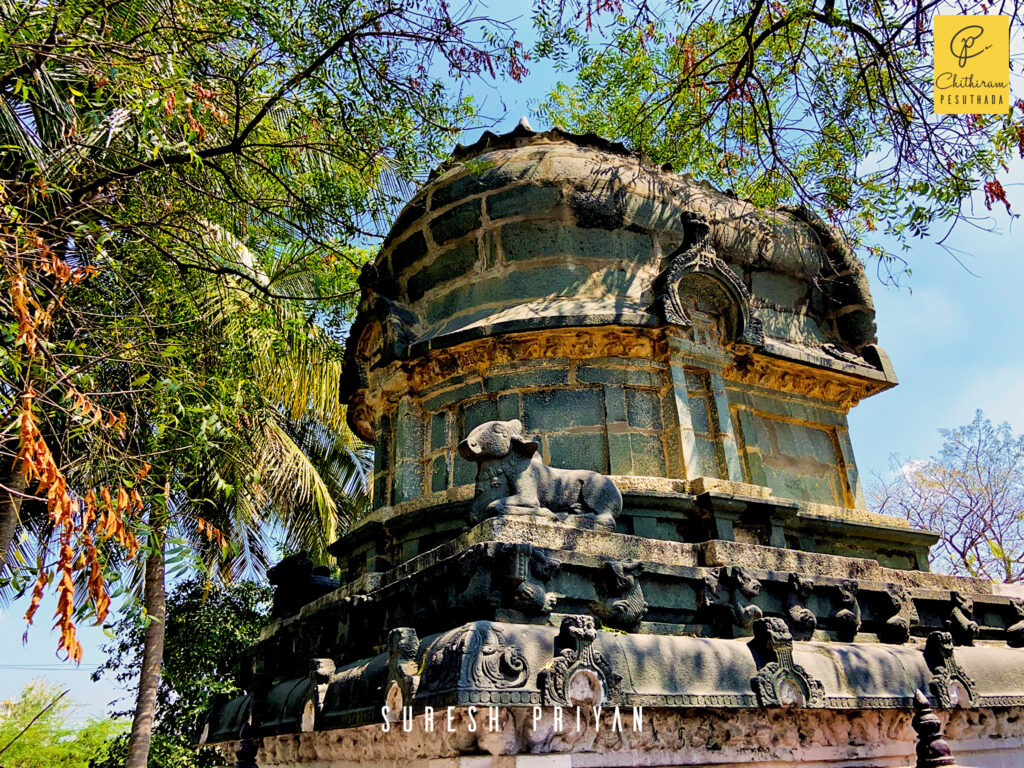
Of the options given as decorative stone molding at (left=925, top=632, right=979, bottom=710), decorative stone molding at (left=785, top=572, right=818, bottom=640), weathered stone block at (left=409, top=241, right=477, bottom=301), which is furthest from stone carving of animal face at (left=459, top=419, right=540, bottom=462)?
decorative stone molding at (left=925, top=632, right=979, bottom=710)

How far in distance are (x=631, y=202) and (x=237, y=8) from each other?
3976 mm

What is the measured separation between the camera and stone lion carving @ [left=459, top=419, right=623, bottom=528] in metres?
5.83

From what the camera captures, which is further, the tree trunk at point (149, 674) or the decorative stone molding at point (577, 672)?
the tree trunk at point (149, 674)

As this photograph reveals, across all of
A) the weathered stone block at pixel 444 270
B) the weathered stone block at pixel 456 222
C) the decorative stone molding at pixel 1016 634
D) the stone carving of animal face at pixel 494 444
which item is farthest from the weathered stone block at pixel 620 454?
the decorative stone molding at pixel 1016 634

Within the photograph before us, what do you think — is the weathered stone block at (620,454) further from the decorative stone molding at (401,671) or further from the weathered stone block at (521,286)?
the decorative stone molding at (401,671)

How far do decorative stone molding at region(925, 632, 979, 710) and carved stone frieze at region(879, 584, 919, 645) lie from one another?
25 centimetres

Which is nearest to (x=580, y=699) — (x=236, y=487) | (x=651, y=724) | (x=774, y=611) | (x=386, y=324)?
(x=651, y=724)

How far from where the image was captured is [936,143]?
6.87m

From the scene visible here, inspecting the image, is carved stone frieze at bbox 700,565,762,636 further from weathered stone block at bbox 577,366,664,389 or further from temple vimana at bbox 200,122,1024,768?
weathered stone block at bbox 577,366,664,389

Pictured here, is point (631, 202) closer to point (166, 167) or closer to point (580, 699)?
point (166, 167)

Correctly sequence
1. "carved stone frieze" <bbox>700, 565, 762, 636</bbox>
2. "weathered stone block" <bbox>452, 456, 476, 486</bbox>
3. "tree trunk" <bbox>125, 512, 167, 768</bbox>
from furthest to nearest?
"tree trunk" <bbox>125, 512, 167, 768</bbox>, "weathered stone block" <bbox>452, 456, 476, 486</bbox>, "carved stone frieze" <bbox>700, 565, 762, 636</bbox>

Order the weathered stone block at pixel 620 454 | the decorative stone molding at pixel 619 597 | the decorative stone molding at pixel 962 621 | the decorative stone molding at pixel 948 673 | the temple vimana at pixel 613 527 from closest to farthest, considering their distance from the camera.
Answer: the temple vimana at pixel 613 527
the decorative stone molding at pixel 619 597
the decorative stone molding at pixel 948 673
the decorative stone molding at pixel 962 621
the weathered stone block at pixel 620 454

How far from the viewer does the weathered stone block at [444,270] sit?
27.5ft

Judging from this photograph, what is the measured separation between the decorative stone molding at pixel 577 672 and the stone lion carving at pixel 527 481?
3.65 feet
